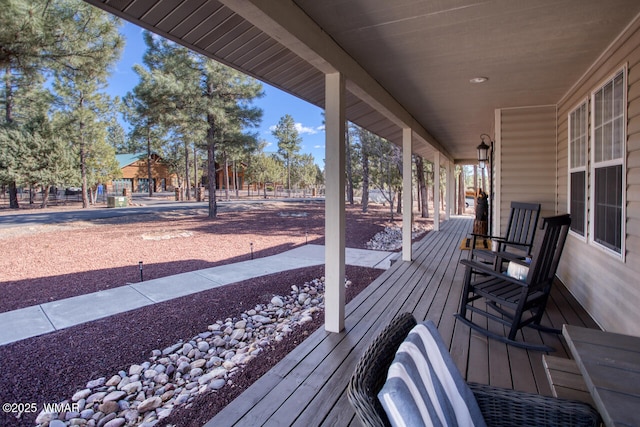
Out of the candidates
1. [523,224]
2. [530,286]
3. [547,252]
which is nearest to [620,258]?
[547,252]

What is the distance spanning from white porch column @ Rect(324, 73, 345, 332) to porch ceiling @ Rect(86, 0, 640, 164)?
0.21m

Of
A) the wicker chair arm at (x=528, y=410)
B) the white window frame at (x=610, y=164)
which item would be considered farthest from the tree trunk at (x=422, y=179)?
the wicker chair arm at (x=528, y=410)

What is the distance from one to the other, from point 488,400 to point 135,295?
4468 mm

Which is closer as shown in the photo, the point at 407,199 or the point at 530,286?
the point at 530,286

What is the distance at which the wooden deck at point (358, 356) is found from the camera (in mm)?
1707

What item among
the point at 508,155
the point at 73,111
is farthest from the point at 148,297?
the point at 73,111

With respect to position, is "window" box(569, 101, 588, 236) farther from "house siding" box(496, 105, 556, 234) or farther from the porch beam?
the porch beam

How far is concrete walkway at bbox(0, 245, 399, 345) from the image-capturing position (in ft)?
11.6

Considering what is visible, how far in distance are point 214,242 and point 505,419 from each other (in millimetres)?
8358

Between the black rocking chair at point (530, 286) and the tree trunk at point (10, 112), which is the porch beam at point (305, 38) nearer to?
the black rocking chair at point (530, 286)

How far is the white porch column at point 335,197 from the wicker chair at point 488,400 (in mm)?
1481

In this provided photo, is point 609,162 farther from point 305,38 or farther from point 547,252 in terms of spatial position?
point 305,38

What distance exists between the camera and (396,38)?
2367mm

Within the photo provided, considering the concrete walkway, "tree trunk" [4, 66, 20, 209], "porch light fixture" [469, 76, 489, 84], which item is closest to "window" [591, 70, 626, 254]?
"porch light fixture" [469, 76, 489, 84]
